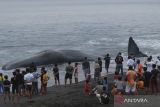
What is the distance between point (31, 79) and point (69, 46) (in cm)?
4457

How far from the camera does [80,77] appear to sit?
144 ft

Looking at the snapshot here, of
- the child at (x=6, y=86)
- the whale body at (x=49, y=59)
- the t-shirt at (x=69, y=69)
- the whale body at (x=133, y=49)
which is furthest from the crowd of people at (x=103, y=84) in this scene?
the whale body at (x=133, y=49)

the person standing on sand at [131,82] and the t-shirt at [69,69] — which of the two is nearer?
the person standing on sand at [131,82]

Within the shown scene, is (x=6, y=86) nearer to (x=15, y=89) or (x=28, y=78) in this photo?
(x=15, y=89)

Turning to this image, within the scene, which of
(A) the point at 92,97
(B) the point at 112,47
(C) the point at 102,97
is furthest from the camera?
(B) the point at 112,47

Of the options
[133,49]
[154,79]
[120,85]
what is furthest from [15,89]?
[133,49]

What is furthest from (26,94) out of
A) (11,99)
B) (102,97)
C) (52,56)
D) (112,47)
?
(112,47)

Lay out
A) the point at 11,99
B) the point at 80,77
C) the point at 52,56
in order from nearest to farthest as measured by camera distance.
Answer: the point at 11,99
the point at 80,77
the point at 52,56

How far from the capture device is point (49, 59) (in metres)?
55.1

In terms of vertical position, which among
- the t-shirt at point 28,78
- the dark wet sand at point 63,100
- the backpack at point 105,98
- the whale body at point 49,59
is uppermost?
the t-shirt at point 28,78

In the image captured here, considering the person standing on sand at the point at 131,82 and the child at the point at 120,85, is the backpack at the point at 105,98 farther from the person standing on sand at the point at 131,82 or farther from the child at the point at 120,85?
the person standing on sand at the point at 131,82

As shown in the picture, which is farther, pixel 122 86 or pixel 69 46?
pixel 69 46

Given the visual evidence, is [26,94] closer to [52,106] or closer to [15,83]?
[15,83]

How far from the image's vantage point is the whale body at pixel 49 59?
5293 cm
